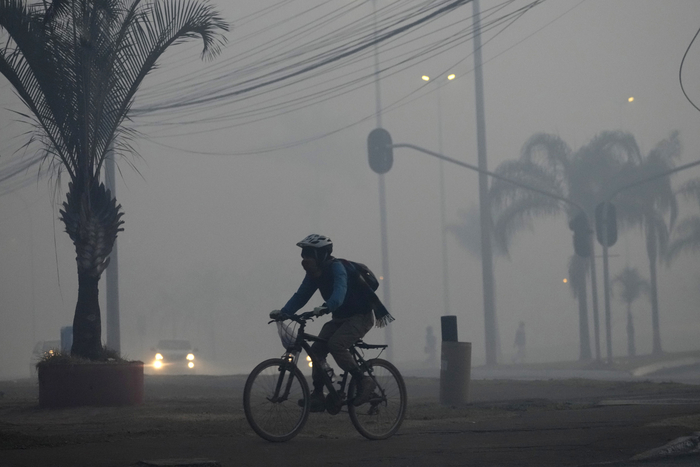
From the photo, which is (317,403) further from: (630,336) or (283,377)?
(630,336)

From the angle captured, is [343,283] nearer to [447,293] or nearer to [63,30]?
[63,30]

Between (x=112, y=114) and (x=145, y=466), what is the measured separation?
803 cm

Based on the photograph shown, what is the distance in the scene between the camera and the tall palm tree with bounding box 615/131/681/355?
44062mm

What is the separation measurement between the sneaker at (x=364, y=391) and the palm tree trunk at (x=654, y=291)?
40.2 metres

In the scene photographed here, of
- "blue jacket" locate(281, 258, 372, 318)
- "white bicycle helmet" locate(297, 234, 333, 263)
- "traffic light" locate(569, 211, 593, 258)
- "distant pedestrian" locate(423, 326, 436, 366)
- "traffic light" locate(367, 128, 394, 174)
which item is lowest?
"distant pedestrian" locate(423, 326, 436, 366)

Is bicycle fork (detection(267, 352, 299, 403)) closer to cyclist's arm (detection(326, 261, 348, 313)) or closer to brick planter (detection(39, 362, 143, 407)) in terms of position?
cyclist's arm (detection(326, 261, 348, 313))

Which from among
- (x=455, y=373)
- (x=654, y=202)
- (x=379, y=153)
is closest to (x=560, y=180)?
(x=654, y=202)

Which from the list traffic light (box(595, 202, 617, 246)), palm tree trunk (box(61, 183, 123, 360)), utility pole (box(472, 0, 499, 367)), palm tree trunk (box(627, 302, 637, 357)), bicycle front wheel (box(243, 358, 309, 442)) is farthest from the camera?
palm tree trunk (box(627, 302, 637, 357))

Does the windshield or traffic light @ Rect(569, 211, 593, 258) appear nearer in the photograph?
traffic light @ Rect(569, 211, 593, 258)

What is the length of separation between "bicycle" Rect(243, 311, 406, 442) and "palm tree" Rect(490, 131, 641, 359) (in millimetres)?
35146

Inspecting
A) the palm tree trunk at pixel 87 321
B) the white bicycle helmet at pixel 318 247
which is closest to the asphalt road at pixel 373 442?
the palm tree trunk at pixel 87 321

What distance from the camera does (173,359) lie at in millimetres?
32812

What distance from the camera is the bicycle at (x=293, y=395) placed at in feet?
22.3

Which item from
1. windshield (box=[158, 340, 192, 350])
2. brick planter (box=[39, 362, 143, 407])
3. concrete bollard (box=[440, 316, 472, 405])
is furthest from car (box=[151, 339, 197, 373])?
concrete bollard (box=[440, 316, 472, 405])
